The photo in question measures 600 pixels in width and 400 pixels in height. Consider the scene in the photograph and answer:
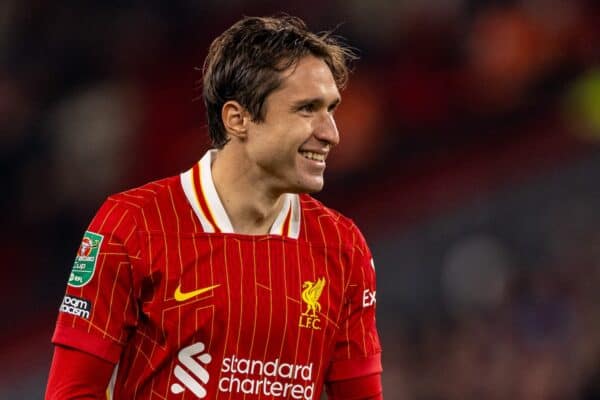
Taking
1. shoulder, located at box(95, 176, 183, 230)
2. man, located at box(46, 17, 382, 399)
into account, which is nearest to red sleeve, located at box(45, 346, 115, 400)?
man, located at box(46, 17, 382, 399)

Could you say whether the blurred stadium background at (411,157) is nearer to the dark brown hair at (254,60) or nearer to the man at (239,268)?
the man at (239,268)

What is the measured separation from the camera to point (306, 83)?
3051mm

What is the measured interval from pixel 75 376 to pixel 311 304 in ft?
2.01

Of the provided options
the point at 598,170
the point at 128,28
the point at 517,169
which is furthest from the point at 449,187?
the point at 128,28

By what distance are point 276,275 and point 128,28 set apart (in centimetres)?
473

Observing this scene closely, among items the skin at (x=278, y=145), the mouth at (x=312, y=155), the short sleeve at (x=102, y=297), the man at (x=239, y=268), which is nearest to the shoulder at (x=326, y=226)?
the man at (x=239, y=268)

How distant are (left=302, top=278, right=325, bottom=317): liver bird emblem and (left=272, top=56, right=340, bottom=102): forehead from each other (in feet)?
1.54

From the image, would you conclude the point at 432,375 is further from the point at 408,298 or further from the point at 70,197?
the point at 70,197

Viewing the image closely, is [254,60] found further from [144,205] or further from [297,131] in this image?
[144,205]

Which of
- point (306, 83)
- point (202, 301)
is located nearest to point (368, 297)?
point (202, 301)

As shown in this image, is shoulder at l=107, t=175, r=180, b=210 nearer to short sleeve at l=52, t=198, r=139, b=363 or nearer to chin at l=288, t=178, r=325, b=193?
short sleeve at l=52, t=198, r=139, b=363

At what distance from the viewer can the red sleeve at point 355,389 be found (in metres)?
3.19

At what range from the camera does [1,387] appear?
22.3 ft

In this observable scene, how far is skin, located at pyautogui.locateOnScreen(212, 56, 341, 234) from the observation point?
9.94 feet
